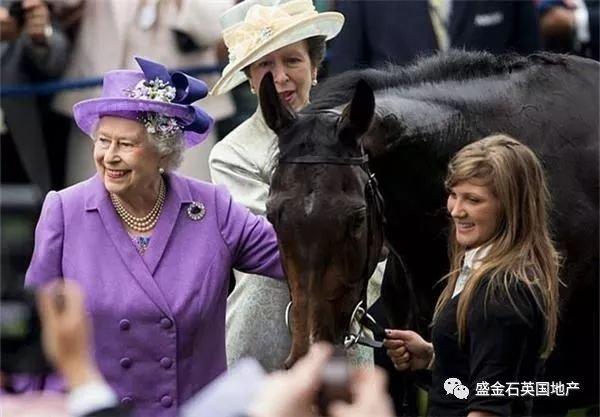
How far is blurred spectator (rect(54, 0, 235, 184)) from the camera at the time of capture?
29.5 ft

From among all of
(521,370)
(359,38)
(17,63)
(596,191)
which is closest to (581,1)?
(359,38)

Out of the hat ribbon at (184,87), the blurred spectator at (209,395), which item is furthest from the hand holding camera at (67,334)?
the hat ribbon at (184,87)

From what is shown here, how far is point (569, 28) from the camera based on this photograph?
10.4 m

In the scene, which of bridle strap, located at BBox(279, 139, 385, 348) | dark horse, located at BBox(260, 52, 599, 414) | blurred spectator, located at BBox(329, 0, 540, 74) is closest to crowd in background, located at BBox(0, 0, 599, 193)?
blurred spectator, located at BBox(329, 0, 540, 74)

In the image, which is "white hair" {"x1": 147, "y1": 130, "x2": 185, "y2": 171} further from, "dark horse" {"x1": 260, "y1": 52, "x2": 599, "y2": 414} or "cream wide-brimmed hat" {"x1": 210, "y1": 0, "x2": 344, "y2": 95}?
"cream wide-brimmed hat" {"x1": 210, "y1": 0, "x2": 344, "y2": 95}

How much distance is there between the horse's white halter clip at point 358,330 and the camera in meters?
5.66

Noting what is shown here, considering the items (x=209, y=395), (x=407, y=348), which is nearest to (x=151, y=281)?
(x=407, y=348)

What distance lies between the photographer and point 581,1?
1065cm

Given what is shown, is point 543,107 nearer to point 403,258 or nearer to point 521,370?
point 403,258

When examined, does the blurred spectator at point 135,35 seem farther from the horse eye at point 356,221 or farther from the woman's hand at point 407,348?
the horse eye at point 356,221

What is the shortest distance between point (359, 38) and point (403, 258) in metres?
3.33

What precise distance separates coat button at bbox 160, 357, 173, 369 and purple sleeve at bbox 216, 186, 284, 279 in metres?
0.41

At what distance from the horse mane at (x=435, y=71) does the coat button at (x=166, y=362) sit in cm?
97

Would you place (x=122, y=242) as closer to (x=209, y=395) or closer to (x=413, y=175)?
(x=413, y=175)
